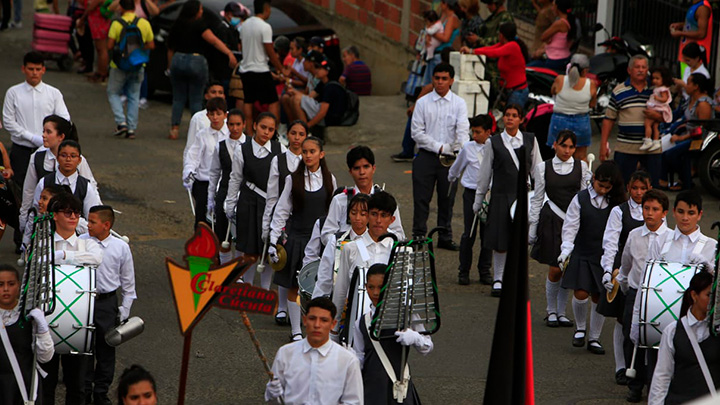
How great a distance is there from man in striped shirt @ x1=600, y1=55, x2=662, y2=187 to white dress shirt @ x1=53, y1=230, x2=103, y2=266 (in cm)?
659

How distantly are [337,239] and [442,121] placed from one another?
13.1ft

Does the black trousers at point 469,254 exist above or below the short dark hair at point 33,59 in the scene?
below

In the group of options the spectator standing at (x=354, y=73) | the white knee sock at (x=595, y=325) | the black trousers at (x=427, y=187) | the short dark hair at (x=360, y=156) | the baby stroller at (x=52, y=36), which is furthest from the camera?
the baby stroller at (x=52, y=36)

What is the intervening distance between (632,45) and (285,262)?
7.79 m

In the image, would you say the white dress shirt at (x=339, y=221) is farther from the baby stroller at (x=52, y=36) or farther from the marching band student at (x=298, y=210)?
the baby stroller at (x=52, y=36)

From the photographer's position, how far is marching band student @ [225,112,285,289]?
32.4 ft

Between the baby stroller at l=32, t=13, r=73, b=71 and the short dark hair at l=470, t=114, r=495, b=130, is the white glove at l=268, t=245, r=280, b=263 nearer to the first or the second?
the short dark hair at l=470, t=114, r=495, b=130

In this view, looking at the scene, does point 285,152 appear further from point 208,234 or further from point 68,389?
point 208,234

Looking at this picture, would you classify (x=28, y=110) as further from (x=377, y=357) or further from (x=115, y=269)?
(x=377, y=357)

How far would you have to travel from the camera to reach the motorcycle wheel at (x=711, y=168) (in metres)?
13.0

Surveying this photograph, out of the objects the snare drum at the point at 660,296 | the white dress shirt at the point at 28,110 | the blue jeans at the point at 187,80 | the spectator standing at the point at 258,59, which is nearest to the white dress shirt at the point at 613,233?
the snare drum at the point at 660,296

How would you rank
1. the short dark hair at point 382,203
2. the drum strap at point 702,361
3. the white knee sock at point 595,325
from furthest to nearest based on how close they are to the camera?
the white knee sock at point 595,325, the short dark hair at point 382,203, the drum strap at point 702,361

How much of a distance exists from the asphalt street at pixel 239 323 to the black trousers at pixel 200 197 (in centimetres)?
65

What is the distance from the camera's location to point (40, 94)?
11289mm
